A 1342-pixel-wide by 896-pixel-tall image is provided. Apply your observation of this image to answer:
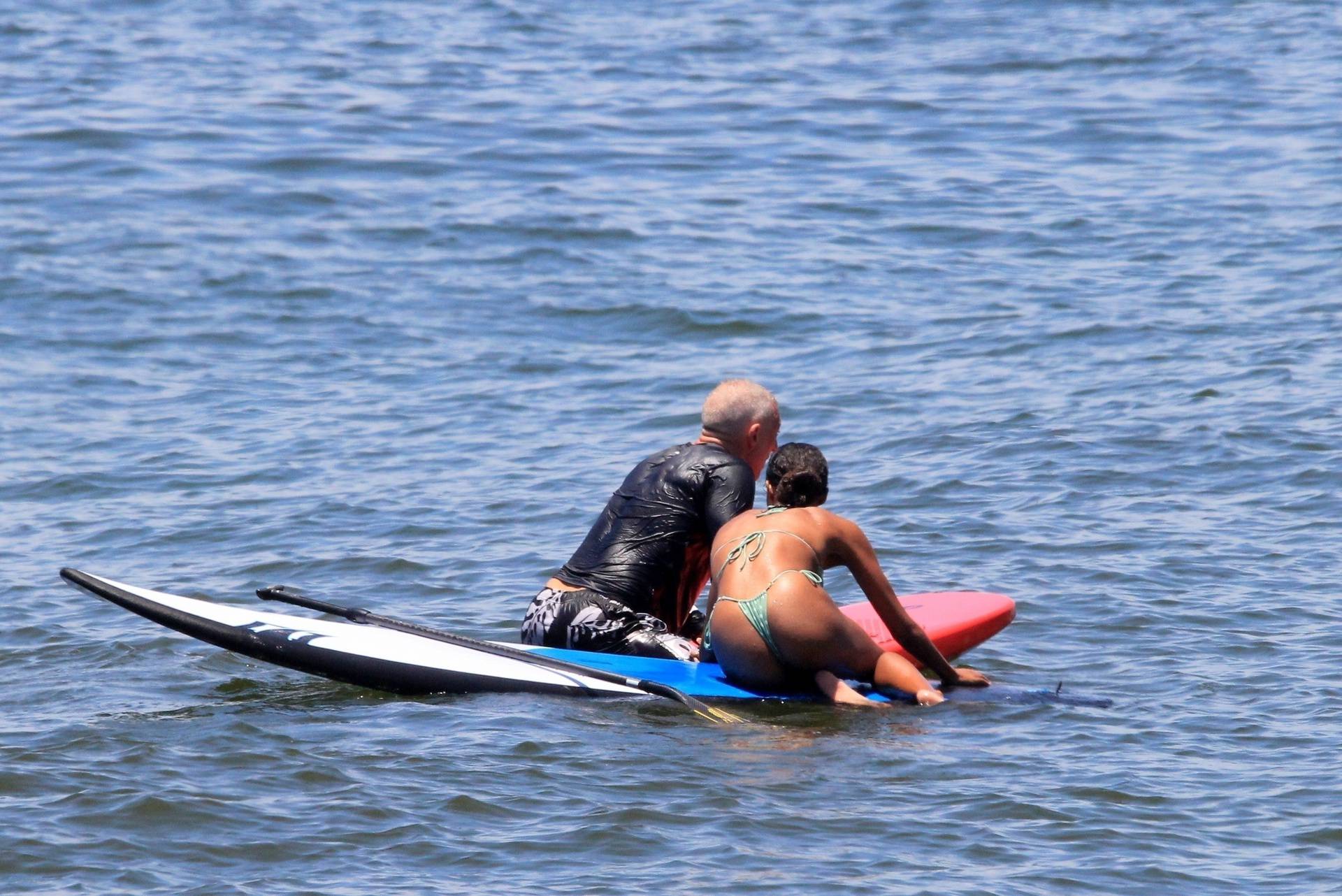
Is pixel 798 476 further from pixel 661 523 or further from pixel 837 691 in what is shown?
pixel 837 691

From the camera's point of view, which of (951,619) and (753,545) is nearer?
(753,545)

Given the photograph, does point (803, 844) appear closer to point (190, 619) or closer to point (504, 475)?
point (190, 619)

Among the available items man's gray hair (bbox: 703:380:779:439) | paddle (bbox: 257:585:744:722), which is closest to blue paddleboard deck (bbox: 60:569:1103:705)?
paddle (bbox: 257:585:744:722)

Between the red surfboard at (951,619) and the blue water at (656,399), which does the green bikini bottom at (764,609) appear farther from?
the red surfboard at (951,619)

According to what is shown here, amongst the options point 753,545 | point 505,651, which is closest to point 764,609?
point 753,545

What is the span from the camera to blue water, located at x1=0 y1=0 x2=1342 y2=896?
5617 millimetres

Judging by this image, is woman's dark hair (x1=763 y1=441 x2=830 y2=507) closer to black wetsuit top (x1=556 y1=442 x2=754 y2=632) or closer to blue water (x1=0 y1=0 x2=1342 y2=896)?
black wetsuit top (x1=556 y1=442 x2=754 y2=632)

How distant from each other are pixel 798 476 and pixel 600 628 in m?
1.04

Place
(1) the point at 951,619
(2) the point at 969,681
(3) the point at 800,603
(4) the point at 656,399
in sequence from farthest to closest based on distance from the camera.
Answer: (4) the point at 656,399, (1) the point at 951,619, (2) the point at 969,681, (3) the point at 800,603

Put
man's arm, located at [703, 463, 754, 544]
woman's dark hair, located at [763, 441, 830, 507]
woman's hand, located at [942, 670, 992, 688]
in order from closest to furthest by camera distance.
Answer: woman's dark hair, located at [763, 441, 830, 507] → woman's hand, located at [942, 670, 992, 688] → man's arm, located at [703, 463, 754, 544]

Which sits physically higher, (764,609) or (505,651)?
(764,609)

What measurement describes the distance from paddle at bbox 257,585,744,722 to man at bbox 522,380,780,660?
0.77 feet

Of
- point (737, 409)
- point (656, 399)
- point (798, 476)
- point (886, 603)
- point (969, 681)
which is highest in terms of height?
point (737, 409)

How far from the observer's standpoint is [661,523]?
714cm
